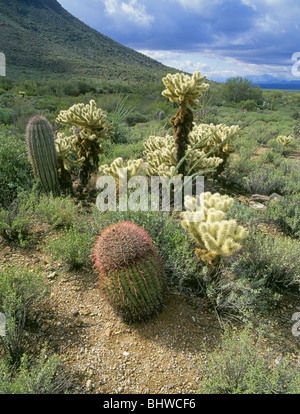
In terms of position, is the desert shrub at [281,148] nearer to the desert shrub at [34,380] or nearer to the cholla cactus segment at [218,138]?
the cholla cactus segment at [218,138]

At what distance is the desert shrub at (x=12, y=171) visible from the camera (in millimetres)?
4594

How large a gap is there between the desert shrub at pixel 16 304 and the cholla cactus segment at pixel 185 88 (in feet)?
10.6

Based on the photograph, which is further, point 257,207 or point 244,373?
point 257,207

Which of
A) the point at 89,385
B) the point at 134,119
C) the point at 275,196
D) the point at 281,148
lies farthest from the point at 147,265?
the point at 134,119

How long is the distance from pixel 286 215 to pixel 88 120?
3554 mm

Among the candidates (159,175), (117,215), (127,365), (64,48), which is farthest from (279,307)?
(64,48)

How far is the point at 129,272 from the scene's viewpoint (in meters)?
2.42

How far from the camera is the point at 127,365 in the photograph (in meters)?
2.24

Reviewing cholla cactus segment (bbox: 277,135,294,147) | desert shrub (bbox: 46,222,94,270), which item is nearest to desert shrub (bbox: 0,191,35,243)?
desert shrub (bbox: 46,222,94,270)

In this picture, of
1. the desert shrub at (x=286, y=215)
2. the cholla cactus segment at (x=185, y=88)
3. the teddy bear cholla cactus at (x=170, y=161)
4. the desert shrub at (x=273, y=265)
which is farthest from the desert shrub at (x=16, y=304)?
the desert shrub at (x=286, y=215)

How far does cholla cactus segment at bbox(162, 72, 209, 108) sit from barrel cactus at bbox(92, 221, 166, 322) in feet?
8.25
